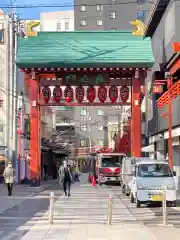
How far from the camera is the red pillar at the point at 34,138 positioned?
33.1 m

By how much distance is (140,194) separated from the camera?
19188mm

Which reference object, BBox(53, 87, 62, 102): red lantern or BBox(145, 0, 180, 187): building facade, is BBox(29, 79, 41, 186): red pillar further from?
BBox(145, 0, 180, 187): building facade

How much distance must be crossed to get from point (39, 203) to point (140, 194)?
5037mm

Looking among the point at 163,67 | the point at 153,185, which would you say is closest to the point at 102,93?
the point at 163,67

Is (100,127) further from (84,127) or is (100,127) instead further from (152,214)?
(152,214)

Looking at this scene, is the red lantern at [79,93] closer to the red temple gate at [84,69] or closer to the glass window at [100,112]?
the red temple gate at [84,69]

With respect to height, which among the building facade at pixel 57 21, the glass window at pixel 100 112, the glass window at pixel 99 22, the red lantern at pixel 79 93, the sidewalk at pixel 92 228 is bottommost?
the sidewalk at pixel 92 228

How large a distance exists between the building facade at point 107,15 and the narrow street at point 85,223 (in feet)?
248

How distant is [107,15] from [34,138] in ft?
214

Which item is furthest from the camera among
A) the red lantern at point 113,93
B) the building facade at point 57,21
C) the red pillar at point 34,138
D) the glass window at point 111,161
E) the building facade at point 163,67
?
the building facade at point 57,21

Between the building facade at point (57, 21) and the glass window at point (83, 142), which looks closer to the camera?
the glass window at point (83, 142)

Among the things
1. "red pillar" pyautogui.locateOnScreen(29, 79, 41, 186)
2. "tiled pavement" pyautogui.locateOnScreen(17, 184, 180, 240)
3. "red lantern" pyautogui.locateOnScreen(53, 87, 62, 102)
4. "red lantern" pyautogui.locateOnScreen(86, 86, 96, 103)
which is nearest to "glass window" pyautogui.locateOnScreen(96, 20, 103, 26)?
"red lantern" pyautogui.locateOnScreen(86, 86, 96, 103)

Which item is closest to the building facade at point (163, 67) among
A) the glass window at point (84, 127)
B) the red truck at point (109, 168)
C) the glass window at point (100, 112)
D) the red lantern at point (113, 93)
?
the red lantern at point (113, 93)

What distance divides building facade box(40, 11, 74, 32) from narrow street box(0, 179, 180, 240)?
87837 mm
